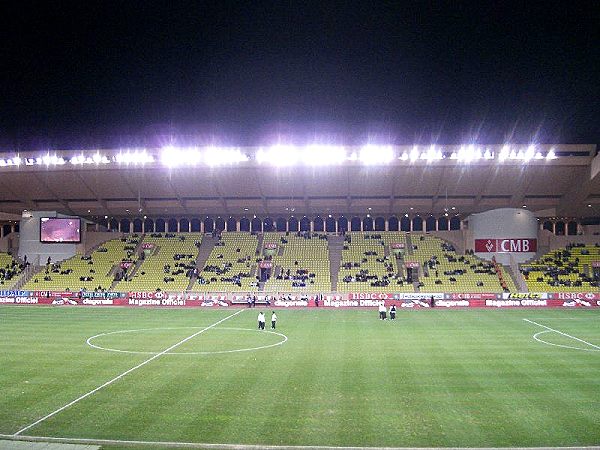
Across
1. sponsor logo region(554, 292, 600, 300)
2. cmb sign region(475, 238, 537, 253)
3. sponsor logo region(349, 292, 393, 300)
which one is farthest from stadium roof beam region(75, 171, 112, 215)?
sponsor logo region(554, 292, 600, 300)

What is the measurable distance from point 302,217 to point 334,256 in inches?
336

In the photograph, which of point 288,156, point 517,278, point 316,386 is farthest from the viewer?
point 517,278

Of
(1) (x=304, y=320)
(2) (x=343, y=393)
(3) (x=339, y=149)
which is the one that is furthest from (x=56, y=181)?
(2) (x=343, y=393)

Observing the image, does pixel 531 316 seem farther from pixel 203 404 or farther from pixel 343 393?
pixel 203 404

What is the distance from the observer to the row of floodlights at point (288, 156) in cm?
4891

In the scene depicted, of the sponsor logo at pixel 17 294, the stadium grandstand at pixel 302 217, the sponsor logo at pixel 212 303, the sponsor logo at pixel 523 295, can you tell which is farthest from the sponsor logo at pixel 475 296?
the sponsor logo at pixel 17 294

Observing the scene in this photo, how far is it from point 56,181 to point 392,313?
39969 millimetres

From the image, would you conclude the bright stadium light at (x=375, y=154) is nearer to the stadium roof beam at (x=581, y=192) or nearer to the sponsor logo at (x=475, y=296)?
the sponsor logo at (x=475, y=296)

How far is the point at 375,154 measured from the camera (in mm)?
49938

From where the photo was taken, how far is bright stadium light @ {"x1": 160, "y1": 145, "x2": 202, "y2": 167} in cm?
5159

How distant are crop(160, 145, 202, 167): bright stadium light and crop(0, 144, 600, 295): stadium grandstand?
0.45 feet

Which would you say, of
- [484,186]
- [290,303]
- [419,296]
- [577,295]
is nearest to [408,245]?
[484,186]

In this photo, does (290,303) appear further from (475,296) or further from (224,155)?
(475,296)

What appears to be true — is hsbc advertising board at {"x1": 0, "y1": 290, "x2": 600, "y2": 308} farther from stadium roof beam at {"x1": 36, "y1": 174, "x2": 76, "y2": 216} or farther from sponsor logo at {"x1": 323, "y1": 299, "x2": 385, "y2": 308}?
stadium roof beam at {"x1": 36, "y1": 174, "x2": 76, "y2": 216}
